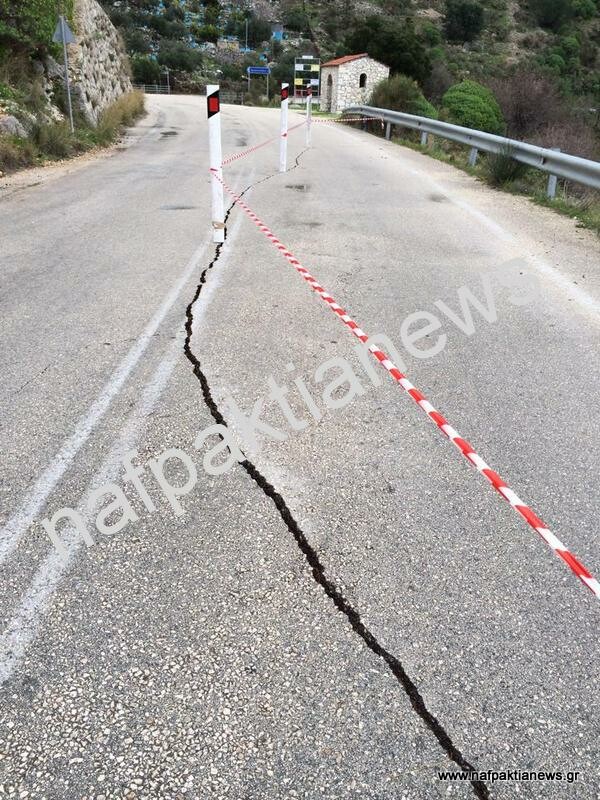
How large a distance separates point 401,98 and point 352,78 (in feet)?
62.2

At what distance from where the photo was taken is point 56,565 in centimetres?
276

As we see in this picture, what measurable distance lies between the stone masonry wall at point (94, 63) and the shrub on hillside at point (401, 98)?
10.6 m

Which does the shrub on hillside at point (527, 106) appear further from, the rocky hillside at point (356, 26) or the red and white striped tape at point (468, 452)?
the rocky hillside at point (356, 26)

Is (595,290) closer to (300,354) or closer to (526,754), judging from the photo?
(300,354)

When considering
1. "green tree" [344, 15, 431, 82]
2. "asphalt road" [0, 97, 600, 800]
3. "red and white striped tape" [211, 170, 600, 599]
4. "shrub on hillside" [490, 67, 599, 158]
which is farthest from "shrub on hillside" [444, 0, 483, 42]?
"red and white striped tape" [211, 170, 600, 599]

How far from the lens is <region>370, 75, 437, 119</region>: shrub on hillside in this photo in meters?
25.0

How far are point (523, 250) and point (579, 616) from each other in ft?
21.1

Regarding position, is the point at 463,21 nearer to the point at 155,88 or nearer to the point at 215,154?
the point at 155,88

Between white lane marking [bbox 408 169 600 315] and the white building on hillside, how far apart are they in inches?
1351

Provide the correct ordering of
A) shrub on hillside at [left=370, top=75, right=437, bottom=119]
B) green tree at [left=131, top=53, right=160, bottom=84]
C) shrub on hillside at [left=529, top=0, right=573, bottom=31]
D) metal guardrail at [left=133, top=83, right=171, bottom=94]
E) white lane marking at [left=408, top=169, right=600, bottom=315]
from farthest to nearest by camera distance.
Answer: shrub on hillside at [left=529, top=0, right=573, bottom=31], green tree at [left=131, top=53, right=160, bottom=84], metal guardrail at [left=133, top=83, right=171, bottom=94], shrub on hillside at [left=370, top=75, right=437, bottom=119], white lane marking at [left=408, top=169, right=600, bottom=315]

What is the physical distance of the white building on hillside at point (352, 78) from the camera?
41.4 meters

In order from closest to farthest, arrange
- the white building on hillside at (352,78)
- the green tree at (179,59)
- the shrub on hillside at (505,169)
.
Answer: the shrub on hillside at (505,169)
the white building on hillside at (352,78)
the green tree at (179,59)

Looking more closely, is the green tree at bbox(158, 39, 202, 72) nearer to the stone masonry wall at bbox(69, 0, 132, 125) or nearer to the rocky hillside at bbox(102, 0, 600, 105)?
the rocky hillside at bbox(102, 0, 600, 105)

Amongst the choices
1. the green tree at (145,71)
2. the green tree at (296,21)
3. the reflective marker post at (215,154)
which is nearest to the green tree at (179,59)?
the green tree at (145,71)
